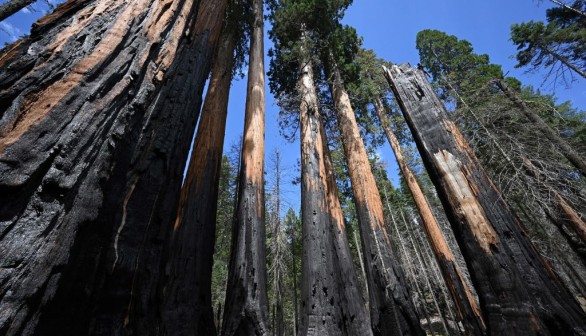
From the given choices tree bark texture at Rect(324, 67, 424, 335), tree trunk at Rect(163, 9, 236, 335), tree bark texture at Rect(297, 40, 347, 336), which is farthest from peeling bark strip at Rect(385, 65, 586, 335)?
tree bark texture at Rect(324, 67, 424, 335)

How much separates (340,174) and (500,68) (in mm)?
11115

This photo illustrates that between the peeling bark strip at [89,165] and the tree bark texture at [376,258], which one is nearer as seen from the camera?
the peeling bark strip at [89,165]

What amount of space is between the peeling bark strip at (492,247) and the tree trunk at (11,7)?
325 inches

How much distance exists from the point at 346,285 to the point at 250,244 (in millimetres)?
1869

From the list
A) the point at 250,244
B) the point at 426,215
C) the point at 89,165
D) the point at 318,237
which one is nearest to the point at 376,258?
the point at 318,237

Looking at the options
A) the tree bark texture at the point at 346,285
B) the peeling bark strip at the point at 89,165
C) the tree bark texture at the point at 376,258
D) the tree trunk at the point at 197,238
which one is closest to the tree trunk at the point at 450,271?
the tree bark texture at the point at 376,258

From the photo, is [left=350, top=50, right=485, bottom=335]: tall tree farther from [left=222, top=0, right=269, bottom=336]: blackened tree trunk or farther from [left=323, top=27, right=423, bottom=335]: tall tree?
[left=222, top=0, right=269, bottom=336]: blackened tree trunk

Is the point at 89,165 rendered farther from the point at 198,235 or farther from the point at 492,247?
the point at 492,247

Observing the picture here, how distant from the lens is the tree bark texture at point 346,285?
3896mm

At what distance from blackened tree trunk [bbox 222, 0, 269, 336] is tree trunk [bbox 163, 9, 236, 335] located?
1.17 ft

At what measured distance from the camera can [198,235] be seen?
2965 mm

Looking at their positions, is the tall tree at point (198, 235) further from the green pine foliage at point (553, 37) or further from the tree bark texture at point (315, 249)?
the green pine foliage at point (553, 37)

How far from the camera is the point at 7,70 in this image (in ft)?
3.52

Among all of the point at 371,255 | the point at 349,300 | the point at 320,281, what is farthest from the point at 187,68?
the point at 371,255
